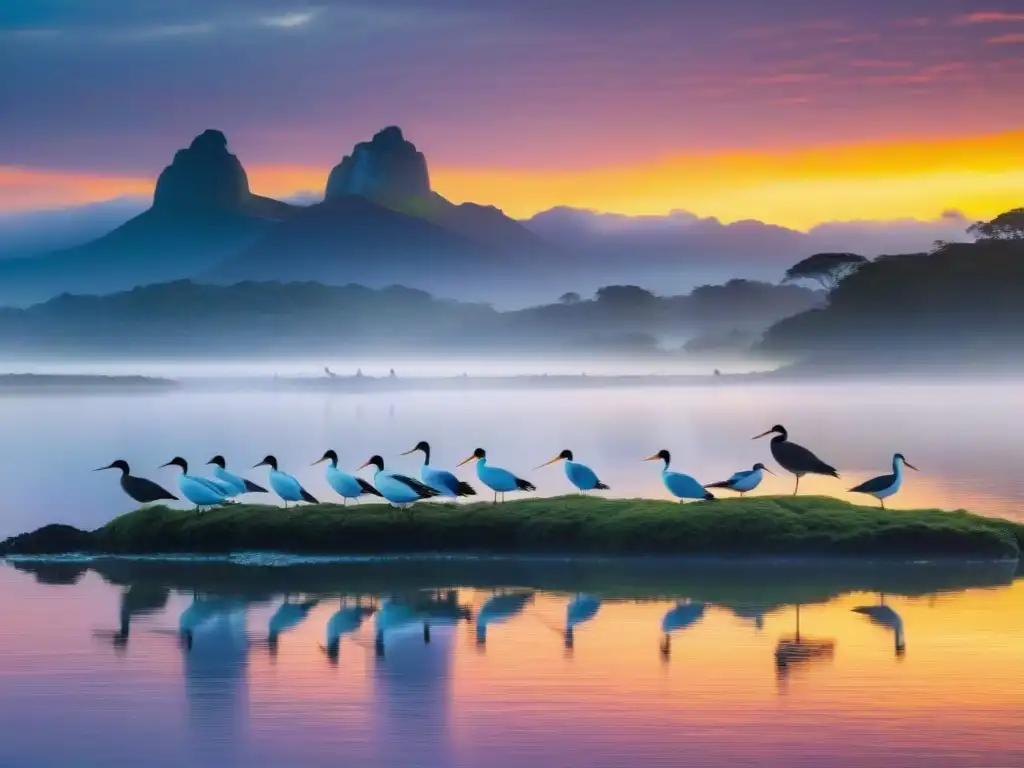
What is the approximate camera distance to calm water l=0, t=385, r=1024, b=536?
34031 mm

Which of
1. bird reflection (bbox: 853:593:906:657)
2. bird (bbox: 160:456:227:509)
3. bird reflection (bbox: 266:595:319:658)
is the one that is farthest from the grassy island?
bird reflection (bbox: 266:595:319:658)

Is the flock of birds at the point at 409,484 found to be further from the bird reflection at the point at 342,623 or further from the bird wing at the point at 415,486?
the bird reflection at the point at 342,623

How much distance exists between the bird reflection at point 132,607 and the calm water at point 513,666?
0.06 metres

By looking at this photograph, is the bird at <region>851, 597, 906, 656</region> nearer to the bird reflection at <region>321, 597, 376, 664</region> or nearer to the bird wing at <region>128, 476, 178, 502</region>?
the bird reflection at <region>321, 597, 376, 664</region>

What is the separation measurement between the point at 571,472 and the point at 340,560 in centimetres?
407

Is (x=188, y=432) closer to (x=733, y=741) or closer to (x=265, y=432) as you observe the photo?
(x=265, y=432)

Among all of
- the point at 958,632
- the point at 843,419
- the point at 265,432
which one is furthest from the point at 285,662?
the point at 843,419

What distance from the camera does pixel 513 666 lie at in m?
15.8

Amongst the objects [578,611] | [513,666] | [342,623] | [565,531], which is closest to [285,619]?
[342,623]

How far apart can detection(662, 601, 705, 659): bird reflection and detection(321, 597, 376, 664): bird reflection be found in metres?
3.14

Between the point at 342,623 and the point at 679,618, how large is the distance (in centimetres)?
352

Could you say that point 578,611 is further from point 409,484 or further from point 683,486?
point 683,486

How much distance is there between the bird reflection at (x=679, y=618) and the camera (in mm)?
17080

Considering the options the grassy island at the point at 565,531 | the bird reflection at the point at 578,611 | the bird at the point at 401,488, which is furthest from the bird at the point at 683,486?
the bird reflection at the point at 578,611
